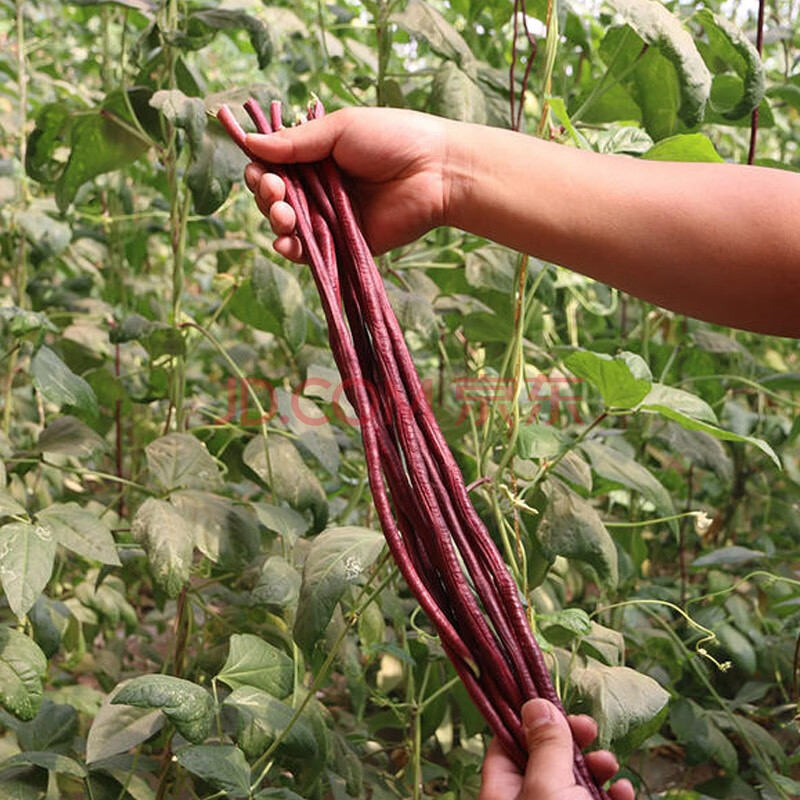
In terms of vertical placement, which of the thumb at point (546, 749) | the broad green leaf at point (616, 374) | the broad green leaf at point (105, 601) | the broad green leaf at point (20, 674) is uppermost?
the broad green leaf at point (616, 374)

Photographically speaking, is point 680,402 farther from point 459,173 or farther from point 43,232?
point 43,232

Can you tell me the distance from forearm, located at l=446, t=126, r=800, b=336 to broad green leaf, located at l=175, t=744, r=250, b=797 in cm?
52

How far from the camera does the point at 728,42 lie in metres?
1.07

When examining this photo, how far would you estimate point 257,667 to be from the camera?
1.01 metres

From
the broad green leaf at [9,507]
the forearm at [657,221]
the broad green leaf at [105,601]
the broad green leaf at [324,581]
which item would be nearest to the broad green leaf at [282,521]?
the broad green leaf at [324,581]

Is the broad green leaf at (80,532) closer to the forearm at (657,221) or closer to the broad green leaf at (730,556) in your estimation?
the forearm at (657,221)

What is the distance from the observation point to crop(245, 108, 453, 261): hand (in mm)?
754

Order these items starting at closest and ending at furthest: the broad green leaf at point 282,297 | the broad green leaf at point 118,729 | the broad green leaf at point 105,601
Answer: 1. the broad green leaf at point 118,729
2. the broad green leaf at point 282,297
3. the broad green leaf at point 105,601

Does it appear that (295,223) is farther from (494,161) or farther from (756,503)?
(756,503)

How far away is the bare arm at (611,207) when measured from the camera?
0.76 metres

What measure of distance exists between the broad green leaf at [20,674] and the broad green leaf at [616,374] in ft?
1.87

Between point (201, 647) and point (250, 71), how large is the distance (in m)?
2.36

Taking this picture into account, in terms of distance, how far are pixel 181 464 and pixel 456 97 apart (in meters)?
0.51

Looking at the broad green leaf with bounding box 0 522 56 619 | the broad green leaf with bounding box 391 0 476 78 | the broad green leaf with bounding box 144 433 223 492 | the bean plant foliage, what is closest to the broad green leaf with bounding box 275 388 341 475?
the bean plant foliage
